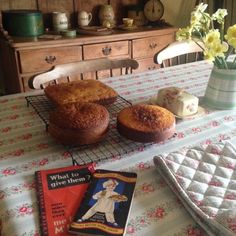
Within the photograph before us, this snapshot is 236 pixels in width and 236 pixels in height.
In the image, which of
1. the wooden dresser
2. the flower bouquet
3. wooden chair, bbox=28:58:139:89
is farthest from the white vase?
the wooden dresser

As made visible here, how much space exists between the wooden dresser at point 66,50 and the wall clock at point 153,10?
6.4 inches

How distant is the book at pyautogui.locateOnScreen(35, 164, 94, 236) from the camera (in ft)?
1.92

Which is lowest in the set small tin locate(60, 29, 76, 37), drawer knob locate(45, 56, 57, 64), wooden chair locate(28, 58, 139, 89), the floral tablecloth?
the floral tablecloth

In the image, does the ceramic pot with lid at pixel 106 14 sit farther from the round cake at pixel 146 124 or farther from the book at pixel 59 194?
the book at pixel 59 194

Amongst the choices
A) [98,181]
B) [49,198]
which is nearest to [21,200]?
[49,198]

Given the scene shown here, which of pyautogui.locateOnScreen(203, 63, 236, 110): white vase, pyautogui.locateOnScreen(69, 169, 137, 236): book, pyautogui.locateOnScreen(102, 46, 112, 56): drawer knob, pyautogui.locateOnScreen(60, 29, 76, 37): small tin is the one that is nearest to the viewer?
pyautogui.locateOnScreen(69, 169, 137, 236): book

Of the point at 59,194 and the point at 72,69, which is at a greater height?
the point at 72,69

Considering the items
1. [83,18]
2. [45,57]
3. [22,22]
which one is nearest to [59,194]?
[45,57]

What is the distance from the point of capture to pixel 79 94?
41.1 inches

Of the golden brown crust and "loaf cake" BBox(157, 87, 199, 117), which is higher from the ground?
the golden brown crust

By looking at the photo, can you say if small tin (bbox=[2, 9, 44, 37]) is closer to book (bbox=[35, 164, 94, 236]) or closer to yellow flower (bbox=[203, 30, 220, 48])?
yellow flower (bbox=[203, 30, 220, 48])

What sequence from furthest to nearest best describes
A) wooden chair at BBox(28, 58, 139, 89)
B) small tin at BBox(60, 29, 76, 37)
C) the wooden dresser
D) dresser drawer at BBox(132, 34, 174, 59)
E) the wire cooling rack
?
dresser drawer at BBox(132, 34, 174, 59)
small tin at BBox(60, 29, 76, 37)
the wooden dresser
wooden chair at BBox(28, 58, 139, 89)
the wire cooling rack

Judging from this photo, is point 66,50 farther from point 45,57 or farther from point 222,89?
point 222,89

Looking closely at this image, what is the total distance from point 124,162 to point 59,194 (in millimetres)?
205
